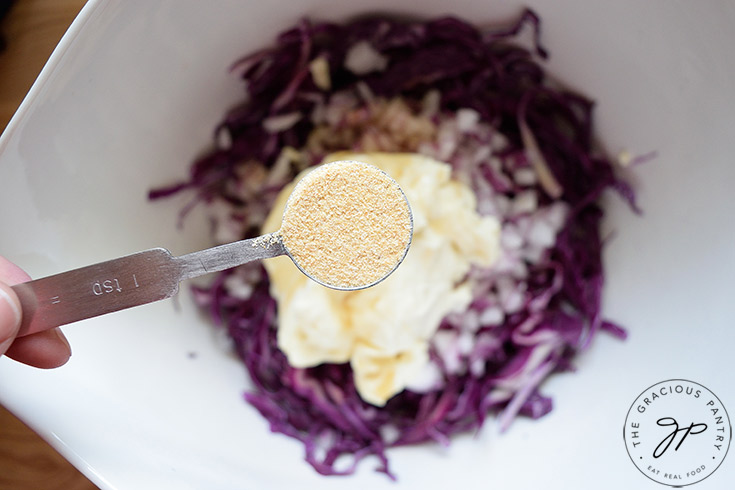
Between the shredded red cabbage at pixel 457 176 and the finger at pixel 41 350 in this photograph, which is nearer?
the finger at pixel 41 350

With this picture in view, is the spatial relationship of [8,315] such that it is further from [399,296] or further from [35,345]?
[399,296]

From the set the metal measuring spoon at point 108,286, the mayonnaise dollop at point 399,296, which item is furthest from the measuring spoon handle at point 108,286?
the mayonnaise dollop at point 399,296

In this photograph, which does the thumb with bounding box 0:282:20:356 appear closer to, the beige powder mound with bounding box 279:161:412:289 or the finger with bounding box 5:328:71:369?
the finger with bounding box 5:328:71:369

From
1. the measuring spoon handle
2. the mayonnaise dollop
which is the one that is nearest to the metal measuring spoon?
the measuring spoon handle

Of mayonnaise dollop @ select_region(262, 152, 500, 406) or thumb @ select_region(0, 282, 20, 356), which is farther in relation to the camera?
mayonnaise dollop @ select_region(262, 152, 500, 406)

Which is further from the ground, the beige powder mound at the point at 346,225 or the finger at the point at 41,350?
the beige powder mound at the point at 346,225

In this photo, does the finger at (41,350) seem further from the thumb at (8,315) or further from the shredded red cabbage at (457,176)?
the shredded red cabbage at (457,176)
